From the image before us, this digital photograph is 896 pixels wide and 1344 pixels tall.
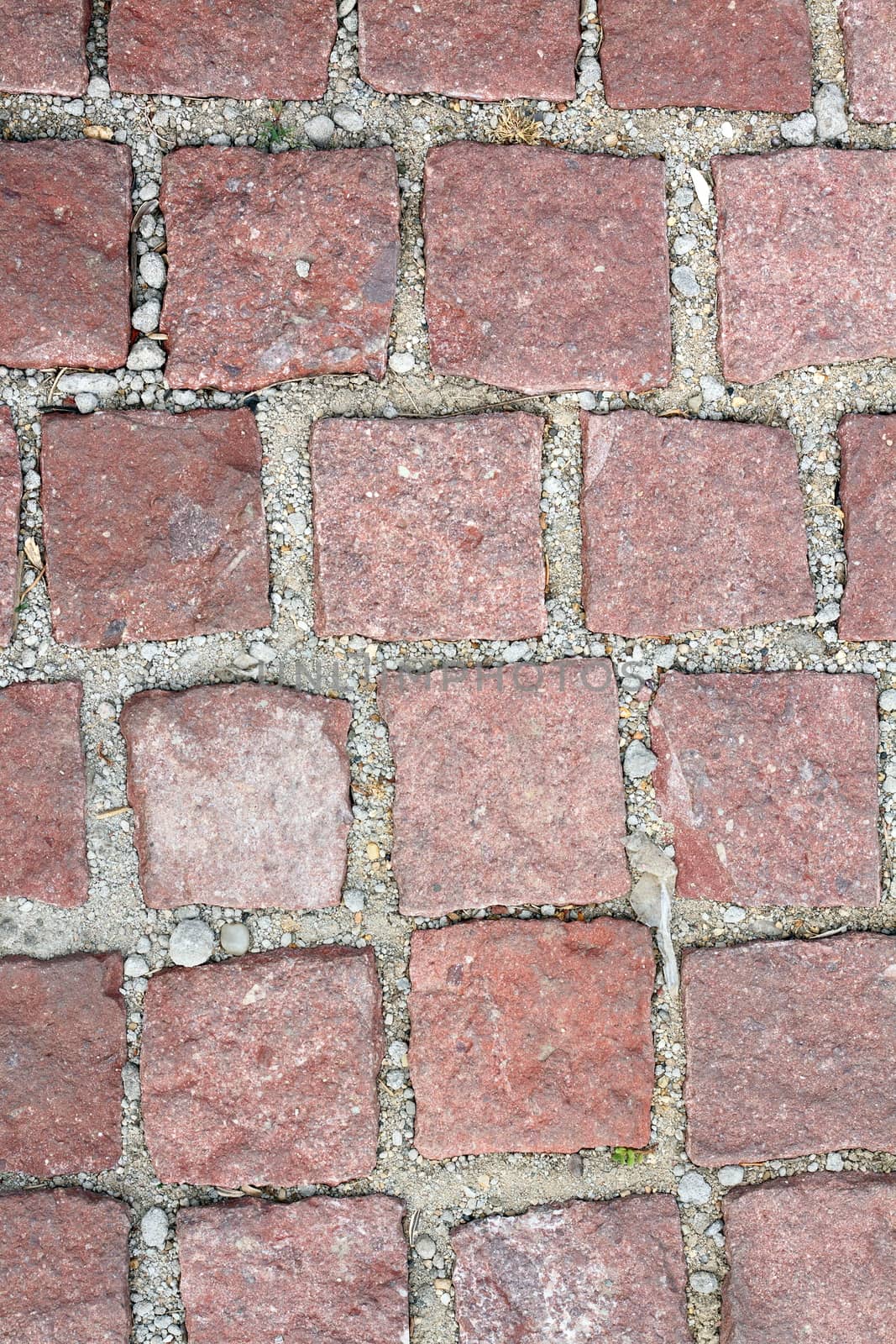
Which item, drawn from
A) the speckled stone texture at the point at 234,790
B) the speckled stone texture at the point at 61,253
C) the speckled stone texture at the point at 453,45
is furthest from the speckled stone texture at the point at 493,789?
the speckled stone texture at the point at 453,45

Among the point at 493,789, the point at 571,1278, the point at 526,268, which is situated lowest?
the point at 571,1278

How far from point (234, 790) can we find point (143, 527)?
17.8 inches

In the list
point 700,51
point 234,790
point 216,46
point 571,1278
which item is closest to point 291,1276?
point 571,1278

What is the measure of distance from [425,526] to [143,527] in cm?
46

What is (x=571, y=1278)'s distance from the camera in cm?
172

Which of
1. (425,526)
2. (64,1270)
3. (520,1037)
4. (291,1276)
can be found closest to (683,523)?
(425,526)

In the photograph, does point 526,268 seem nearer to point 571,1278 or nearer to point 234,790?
point 234,790

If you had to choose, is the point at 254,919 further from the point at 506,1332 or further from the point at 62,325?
the point at 62,325

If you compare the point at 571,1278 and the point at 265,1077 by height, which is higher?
the point at 265,1077

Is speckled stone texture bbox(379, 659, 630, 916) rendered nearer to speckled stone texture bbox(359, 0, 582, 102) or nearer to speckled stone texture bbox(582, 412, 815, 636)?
speckled stone texture bbox(582, 412, 815, 636)

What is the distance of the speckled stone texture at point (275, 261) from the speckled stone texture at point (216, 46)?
12 centimetres

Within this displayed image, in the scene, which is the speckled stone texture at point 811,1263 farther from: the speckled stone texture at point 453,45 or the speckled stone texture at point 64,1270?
the speckled stone texture at point 453,45

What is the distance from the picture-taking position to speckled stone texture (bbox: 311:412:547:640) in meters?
1.69

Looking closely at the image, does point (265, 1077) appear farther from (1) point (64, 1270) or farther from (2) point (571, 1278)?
(2) point (571, 1278)
